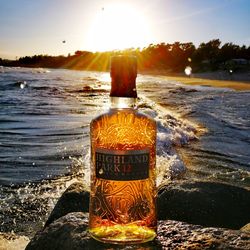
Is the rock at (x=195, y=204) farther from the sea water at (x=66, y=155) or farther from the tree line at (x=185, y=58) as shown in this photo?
the tree line at (x=185, y=58)

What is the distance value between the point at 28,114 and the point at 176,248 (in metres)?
10.00

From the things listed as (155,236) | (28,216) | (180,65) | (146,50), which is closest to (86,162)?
(28,216)

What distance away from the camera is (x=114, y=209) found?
Result: 2.13 meters

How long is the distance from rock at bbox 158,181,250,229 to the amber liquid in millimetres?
1066

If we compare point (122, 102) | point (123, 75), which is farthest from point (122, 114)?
point (123, 75)

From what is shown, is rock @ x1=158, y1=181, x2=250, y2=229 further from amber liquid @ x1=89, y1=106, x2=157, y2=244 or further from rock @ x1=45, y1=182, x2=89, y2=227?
amber liquid @ x1=89, y1=106, x2=157, y2=244

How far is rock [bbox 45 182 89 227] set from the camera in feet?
10.7

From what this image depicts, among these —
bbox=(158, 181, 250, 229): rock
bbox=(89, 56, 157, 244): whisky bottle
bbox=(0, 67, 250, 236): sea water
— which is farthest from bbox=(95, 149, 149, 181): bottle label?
bbox=(0, 67, 250, 236): sea water

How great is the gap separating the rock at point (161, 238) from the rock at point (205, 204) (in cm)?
86

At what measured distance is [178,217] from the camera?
10.5 feet

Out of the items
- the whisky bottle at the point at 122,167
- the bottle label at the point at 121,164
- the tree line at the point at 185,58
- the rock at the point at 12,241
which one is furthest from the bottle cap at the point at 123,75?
the tree line at the point at 185,58

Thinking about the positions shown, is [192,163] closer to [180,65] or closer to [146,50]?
[180,65]

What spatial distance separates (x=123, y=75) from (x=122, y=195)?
0.55 m

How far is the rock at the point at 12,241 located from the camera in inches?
135
